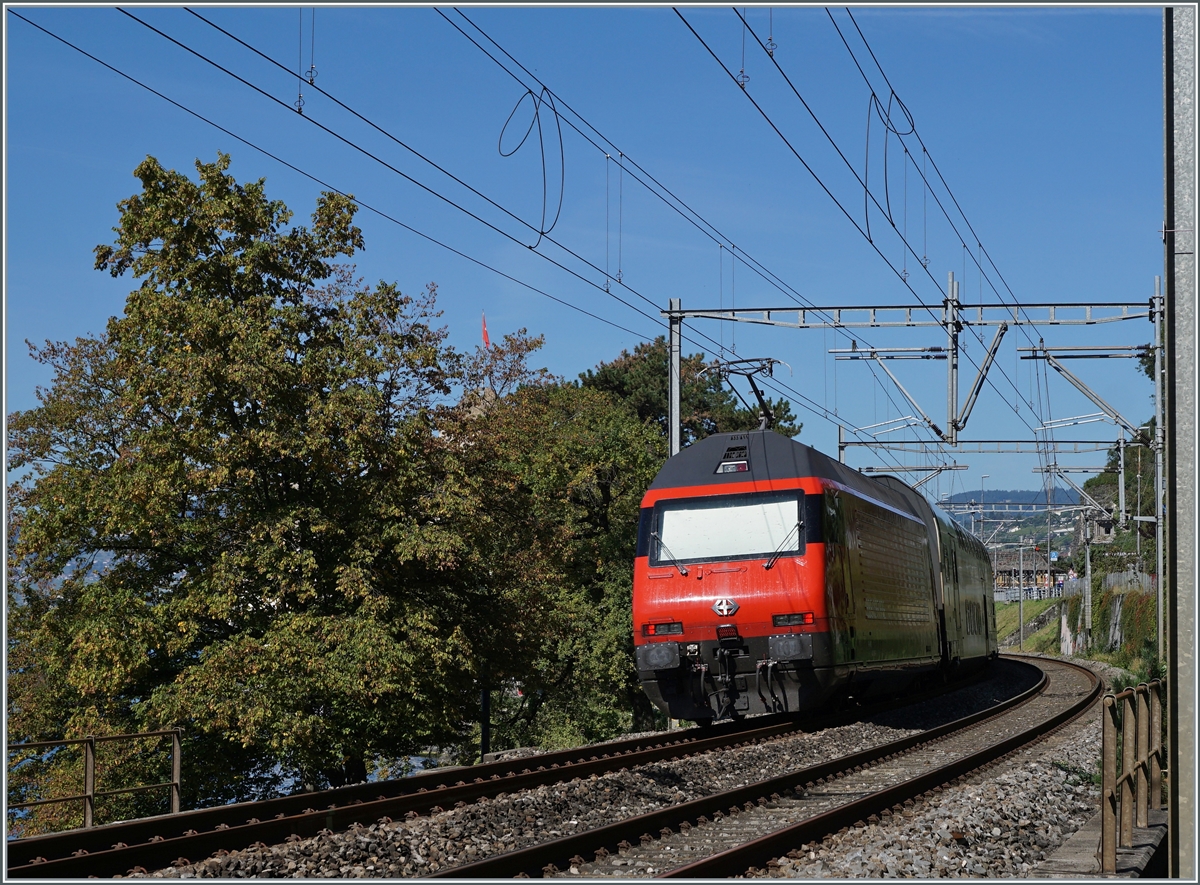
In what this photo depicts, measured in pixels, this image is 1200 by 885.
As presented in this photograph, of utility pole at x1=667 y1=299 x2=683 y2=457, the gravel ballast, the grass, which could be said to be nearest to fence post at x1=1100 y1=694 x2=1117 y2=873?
the gravel ballast

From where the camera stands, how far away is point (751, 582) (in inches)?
647

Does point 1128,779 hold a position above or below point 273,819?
above

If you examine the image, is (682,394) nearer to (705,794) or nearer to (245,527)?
(245,527)

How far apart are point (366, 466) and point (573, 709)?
73.5 ft

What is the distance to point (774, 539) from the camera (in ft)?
54.1

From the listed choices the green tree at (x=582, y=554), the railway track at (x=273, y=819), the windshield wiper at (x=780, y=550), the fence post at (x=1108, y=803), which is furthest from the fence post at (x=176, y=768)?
the green tree at (x=582, y=554)

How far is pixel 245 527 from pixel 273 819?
1553cm

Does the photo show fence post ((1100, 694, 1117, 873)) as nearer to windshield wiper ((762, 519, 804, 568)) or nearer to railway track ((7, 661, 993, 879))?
railway track ((7, 661, 993, 879))

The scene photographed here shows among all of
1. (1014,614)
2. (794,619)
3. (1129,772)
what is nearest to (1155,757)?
(1129,772)

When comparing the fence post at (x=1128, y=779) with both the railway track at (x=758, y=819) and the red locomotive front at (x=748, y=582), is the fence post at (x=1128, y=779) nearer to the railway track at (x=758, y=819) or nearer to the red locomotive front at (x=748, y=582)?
the railway track at (x=758, y=819)

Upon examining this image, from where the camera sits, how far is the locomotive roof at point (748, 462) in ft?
55.5

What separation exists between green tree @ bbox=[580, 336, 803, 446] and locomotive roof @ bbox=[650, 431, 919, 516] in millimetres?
37312

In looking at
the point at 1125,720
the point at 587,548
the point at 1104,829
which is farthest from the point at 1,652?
the point at 587,548

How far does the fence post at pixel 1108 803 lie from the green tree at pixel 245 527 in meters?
16.0
